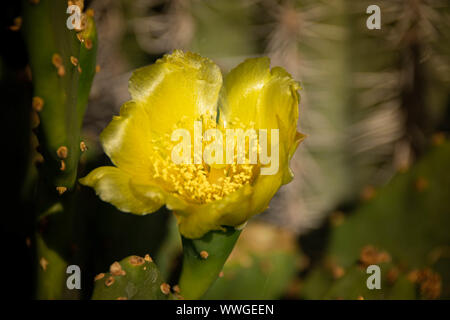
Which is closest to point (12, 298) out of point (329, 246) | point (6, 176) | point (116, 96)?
point (6, 176)

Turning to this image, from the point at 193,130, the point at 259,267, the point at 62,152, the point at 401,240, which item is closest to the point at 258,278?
the point at 259,267

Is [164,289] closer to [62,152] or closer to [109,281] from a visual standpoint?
[109,281]

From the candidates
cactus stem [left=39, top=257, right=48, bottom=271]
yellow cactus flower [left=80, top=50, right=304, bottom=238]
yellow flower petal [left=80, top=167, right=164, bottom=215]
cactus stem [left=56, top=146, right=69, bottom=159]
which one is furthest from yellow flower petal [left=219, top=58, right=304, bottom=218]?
cactus stem [left=39, top=257, right=48, bottom=271]

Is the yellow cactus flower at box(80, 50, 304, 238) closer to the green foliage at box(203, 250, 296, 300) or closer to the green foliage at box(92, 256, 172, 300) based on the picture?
the green foliage at box(92, 256, 172, 300)

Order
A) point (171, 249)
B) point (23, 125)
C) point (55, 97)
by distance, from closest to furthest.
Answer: point (55, 97) → point (23, 125) → point (171, 249)

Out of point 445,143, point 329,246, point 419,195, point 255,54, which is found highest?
point 255,54
